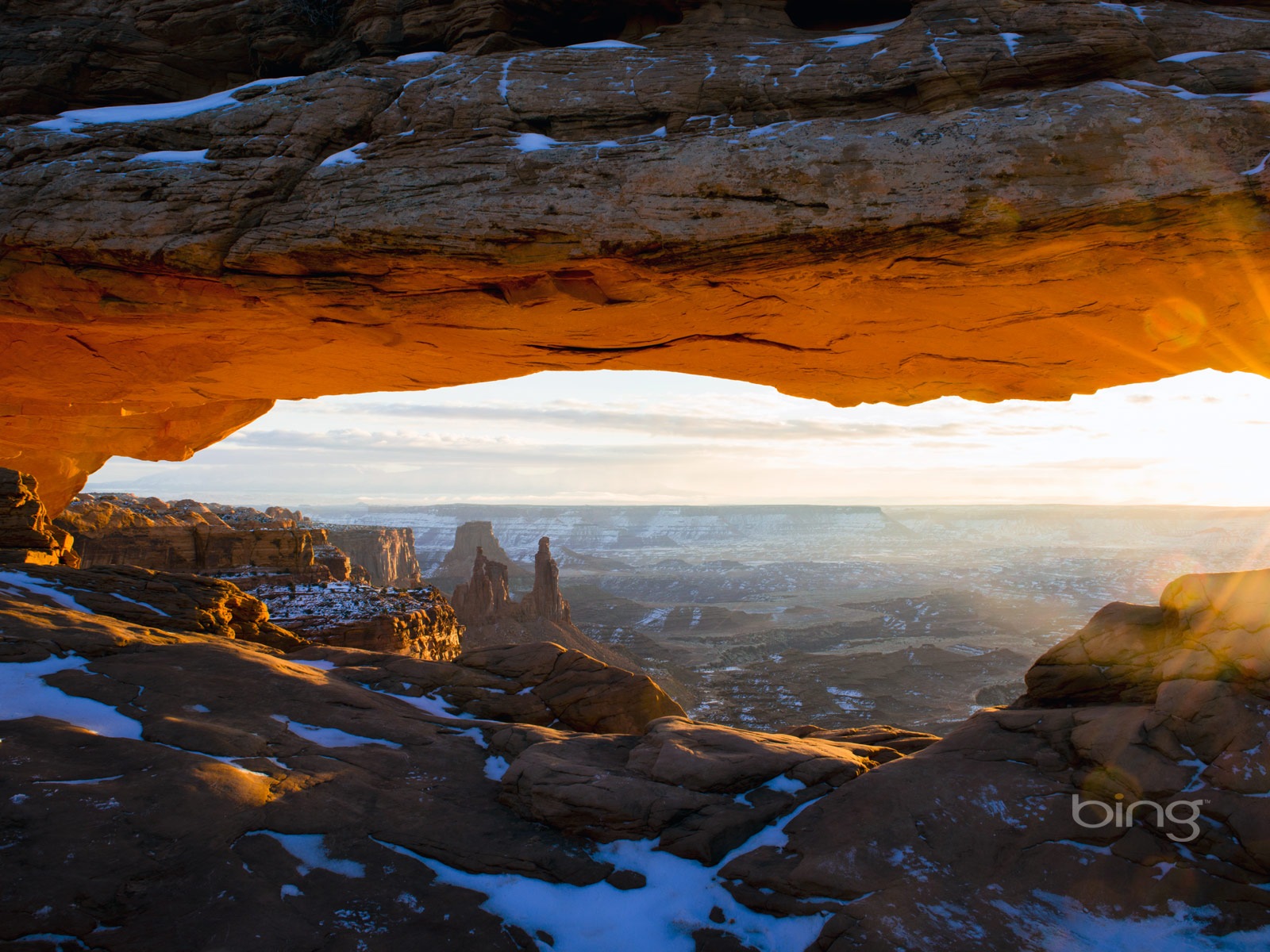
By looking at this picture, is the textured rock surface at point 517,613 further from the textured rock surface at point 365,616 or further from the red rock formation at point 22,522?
the red rock formation at point 22,522

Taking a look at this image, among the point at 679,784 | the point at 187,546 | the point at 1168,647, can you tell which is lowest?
the point at 187,546

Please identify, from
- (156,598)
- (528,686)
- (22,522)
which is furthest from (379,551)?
(528,686)

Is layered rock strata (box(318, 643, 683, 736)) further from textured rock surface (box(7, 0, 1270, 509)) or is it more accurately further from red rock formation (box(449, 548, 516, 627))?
red rock formation (box(449, 548, 516, 627))

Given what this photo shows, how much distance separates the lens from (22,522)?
569 inches

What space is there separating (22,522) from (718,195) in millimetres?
15346

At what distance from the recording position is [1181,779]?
283 inches

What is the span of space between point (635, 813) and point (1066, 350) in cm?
1082

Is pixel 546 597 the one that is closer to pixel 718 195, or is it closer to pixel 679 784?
pixel 679 784

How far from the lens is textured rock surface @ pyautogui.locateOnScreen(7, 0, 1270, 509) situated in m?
8.96

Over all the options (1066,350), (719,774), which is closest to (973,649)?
(1066,350)

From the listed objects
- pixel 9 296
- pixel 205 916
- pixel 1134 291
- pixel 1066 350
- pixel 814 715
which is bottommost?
pixel 814 715

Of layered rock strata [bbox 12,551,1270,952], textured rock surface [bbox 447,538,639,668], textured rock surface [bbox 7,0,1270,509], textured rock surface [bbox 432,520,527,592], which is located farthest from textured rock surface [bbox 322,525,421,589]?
layered rock strata [bbox 12,551,1270,952]

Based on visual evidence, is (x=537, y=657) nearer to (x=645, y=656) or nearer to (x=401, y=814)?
(x=401, y=814)

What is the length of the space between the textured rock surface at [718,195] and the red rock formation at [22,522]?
4810mm
